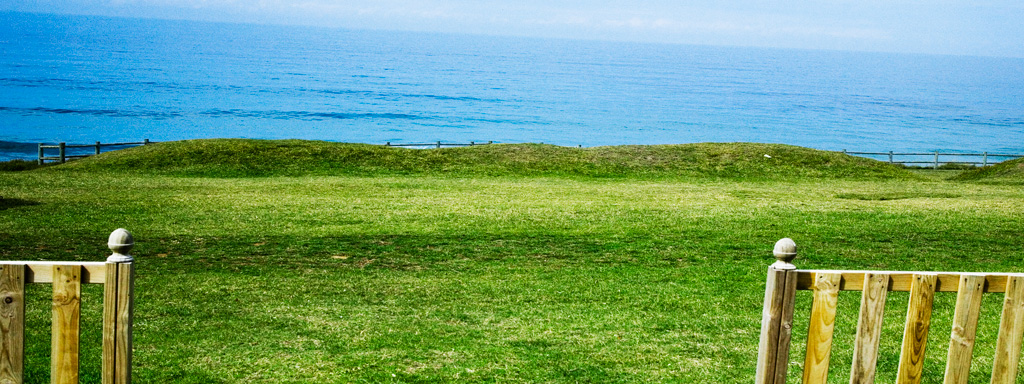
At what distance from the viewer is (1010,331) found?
4590 mm

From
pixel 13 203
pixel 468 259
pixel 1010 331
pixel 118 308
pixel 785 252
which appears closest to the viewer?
pixel 118 308

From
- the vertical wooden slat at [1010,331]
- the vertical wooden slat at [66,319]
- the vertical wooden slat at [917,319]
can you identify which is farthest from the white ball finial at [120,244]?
the vertical wooden slat at [1010,331]

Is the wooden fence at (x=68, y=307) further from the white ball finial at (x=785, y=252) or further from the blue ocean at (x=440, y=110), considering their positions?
the blue ocean at (x=440, y=110)

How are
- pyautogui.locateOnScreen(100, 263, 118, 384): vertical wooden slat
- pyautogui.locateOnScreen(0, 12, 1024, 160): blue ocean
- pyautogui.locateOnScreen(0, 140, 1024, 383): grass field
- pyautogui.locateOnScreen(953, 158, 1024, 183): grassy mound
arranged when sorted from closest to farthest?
pyautogui.locateOnScreen(100, 263, 118, 384): vertical wooden slat
pyautogui.locateOnScreen(0, 140, 1024, 383): grass field
pyautogui.locateOnScreen(953, 158, 1024, 183): grassy mound
pyautogui.locateOnScreen(0, 12, 1024, 160): blue ocean

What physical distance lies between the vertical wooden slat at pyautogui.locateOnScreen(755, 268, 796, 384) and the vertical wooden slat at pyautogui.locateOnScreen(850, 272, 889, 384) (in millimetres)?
385

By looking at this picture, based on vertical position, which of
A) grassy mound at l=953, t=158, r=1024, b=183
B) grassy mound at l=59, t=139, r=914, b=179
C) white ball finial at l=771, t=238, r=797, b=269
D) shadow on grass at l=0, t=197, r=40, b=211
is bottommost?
shadow on grass at l=0, t=197, r=40, b=211

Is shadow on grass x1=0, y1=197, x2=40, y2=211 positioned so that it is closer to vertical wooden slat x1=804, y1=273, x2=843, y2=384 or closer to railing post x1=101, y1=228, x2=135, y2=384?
railing post x1=101, y1=228, x2=135, y2=384

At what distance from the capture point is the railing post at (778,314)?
436cm

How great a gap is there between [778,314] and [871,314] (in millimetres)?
505

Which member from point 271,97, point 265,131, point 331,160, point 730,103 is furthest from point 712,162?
point 730,103

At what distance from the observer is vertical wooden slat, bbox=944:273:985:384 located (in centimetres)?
447

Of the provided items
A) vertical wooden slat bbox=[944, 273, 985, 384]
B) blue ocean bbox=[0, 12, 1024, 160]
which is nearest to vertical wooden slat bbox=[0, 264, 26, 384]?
vertical wooden slat bbox=[944, 273, 985, 384]

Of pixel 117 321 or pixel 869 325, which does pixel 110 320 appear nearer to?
pixel 117 321

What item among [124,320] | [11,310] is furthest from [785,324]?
[11,310]
